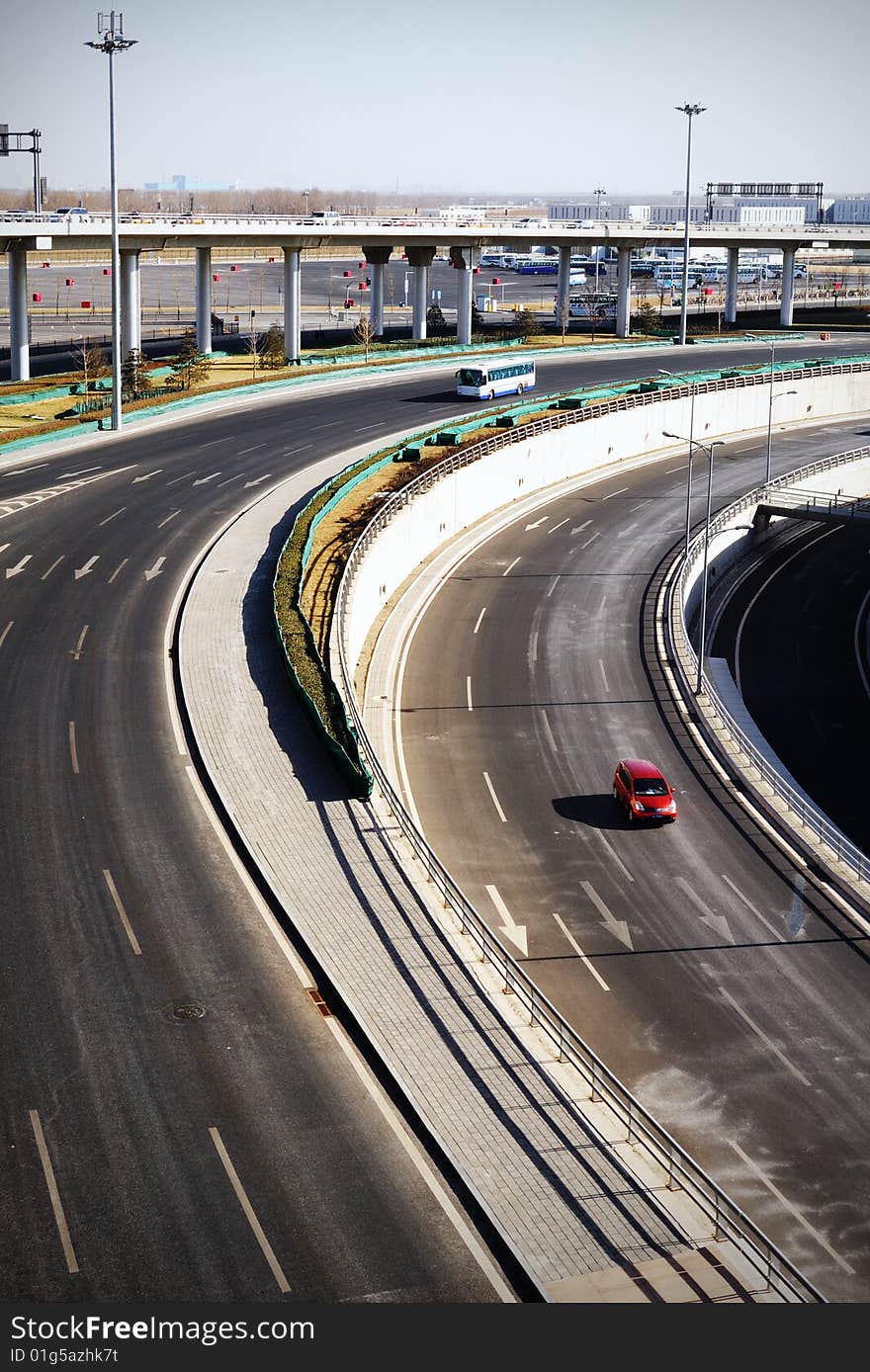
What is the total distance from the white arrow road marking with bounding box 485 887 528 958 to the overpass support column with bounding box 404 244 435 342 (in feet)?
288

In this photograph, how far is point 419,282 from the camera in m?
121

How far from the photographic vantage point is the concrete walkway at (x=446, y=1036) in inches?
918

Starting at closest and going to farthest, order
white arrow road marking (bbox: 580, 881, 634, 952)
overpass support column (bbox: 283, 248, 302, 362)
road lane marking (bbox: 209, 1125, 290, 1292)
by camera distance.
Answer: road lane marking (bbox: 209, 1125, 290, 1292), white arrow road marking (bbox: 580, 881, 634, 952), overpass support column (bbox: 283, 248, 302, 362)

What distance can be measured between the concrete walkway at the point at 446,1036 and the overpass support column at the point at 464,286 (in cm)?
7557

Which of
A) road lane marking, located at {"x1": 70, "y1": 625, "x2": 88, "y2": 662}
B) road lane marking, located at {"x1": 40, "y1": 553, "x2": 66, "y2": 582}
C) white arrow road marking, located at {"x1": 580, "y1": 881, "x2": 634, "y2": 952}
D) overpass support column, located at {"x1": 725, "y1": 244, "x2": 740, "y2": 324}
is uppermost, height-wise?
overpass support column, located at {"x1": 725, "y1": 244, "x2": 740, "y2": 324}

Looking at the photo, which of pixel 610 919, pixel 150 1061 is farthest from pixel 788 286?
pixel 150 1061

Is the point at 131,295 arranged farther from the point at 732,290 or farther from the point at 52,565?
the point at 732,290

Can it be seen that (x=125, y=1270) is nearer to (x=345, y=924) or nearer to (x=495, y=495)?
(x=345, y=924)

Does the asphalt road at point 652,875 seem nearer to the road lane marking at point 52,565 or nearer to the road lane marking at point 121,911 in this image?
the road lane marking at point 121,911

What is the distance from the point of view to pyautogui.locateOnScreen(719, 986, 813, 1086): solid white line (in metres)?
30.6

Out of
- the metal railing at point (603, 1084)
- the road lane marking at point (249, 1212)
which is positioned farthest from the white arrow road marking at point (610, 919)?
the road lane marking at point (249, 1212)

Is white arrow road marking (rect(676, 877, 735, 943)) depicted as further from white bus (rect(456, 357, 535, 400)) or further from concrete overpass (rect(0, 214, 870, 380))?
concrete overpass (rect(0, 214, 870, 380))

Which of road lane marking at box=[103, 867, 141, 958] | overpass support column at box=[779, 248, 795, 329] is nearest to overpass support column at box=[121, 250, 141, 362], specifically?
road lane marking at box=[103, 867, 141, 958]

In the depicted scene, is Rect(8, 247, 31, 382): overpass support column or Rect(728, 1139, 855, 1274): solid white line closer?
Rect(728, 1139, 855, 1274): solid white line
